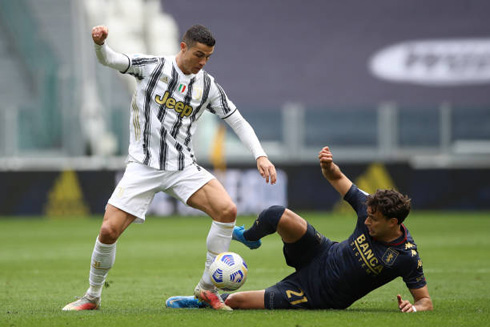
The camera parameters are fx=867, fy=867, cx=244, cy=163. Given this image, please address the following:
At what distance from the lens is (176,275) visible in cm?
881

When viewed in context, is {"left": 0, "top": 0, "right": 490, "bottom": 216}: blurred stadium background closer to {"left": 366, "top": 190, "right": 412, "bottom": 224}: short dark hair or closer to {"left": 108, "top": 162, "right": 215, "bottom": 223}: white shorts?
{"left": 108, "top": 162, "right": 215, "bottom": 223}: white shorts

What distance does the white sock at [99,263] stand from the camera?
6059 millimetres

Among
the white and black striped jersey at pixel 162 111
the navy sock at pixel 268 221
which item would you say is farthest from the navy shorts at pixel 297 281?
the white and black striped jersey at pixel 162 111

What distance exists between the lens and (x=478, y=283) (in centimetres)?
785

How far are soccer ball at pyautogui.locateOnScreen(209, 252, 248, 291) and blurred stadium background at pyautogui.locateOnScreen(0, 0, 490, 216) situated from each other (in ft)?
40.7

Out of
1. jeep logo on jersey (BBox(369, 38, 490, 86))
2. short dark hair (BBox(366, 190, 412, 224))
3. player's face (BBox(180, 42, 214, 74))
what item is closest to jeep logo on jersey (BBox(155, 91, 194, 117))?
player's face (BBox(180, 42, 214, 74))

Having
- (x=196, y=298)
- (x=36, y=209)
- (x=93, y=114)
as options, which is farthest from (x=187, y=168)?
(x=93, y=114)

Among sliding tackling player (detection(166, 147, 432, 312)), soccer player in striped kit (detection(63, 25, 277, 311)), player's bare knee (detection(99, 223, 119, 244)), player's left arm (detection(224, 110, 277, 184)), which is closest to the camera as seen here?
sliding tackling player (detection(166, 147, 432, 312))

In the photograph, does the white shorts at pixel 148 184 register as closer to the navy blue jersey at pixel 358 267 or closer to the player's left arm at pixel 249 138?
the player's left arm at pixel 249 138

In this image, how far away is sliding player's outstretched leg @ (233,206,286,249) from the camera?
573 cm

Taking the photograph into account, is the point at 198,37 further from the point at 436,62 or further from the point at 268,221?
the point at 436,62

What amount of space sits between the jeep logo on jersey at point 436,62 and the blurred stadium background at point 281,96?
0.04 meters

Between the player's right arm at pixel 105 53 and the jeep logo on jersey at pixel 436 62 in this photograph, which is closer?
the player's right arm at pixel 105 53

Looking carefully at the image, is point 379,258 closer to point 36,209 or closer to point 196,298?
point 196,298
